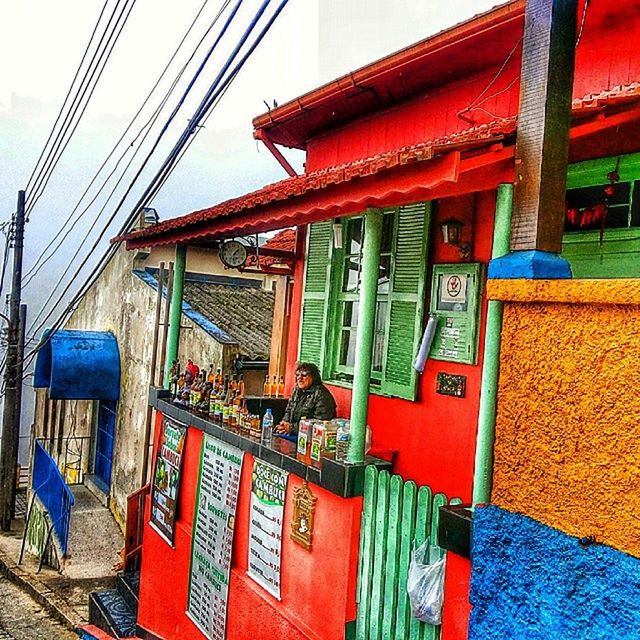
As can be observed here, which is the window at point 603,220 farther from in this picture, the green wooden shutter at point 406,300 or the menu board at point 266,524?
the menu board at point 266,524

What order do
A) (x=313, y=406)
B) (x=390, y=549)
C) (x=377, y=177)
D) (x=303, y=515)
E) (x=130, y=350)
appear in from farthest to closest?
1. (x=130, y=350)
2. (x=313, y=406)
3. (x=303, y=515)
4. (x=390, y=549)
5. (x=377, y=177)

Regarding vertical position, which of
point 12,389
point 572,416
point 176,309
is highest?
point 176,309

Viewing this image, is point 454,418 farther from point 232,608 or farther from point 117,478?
point 117,478

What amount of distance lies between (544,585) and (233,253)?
6.76 metres

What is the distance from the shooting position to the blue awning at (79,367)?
43.9 ft

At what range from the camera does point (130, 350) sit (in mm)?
13875

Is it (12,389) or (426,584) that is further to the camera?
(12,389)

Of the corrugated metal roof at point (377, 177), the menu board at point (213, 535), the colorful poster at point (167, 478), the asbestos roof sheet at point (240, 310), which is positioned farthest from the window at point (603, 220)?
the asbestos roof sheet at point (240, 310)

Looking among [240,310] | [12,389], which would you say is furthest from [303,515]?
[12,389]

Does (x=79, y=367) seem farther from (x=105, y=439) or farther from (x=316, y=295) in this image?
(x=316, y=295)

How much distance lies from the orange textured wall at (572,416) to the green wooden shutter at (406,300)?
3435 millimetres

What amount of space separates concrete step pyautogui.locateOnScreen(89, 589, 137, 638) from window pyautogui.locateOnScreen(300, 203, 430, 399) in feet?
14.9

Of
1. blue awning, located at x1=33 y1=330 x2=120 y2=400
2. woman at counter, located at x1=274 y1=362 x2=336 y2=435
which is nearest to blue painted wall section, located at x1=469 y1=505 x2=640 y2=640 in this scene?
woman at counter, located at x1=274 y1=362 x2=336 y2=435

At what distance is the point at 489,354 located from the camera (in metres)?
3.36
